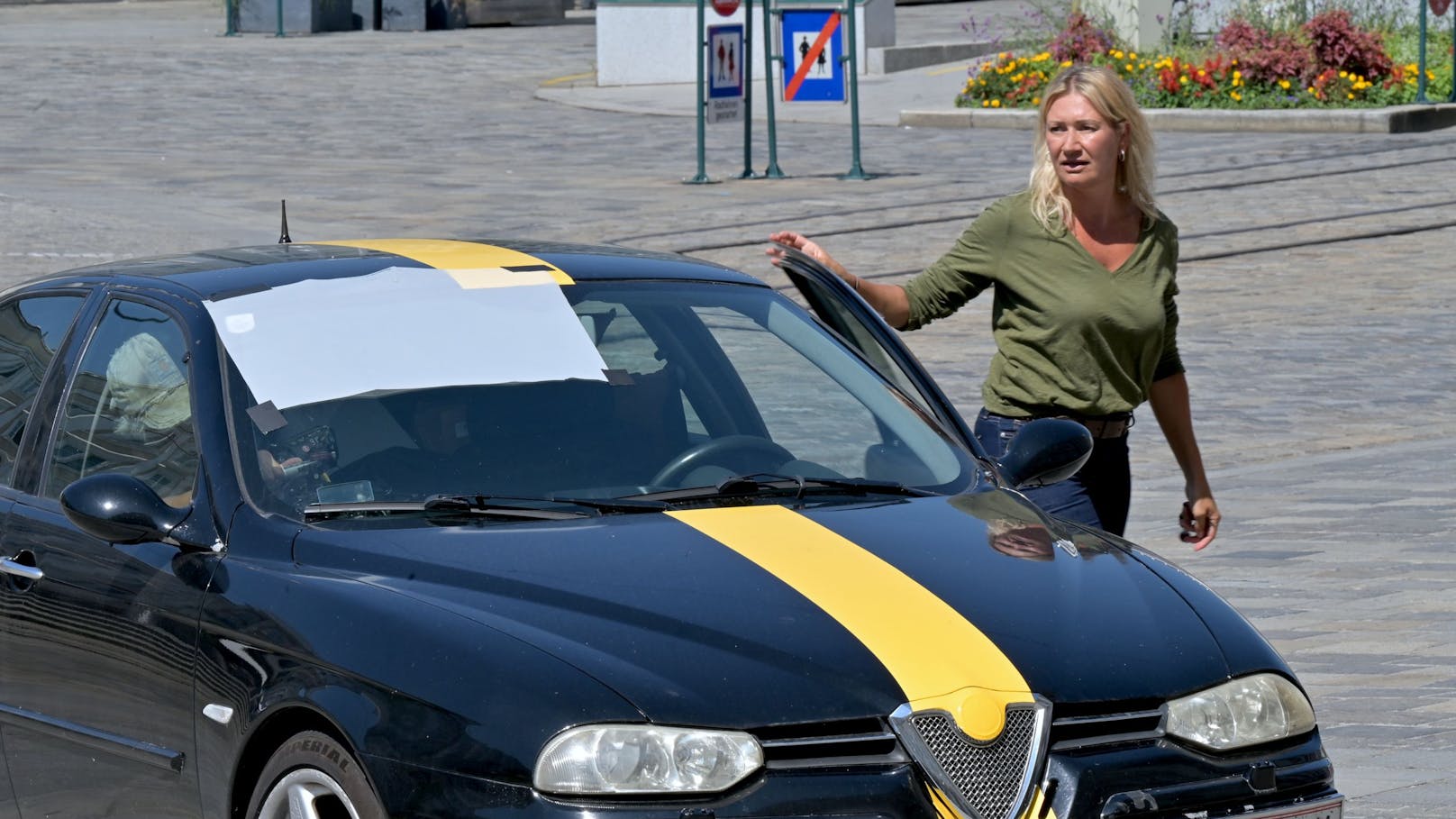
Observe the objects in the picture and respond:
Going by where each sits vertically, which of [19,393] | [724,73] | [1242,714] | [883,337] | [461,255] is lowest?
[1242,714]

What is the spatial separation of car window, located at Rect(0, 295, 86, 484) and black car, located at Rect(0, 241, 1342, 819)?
1cm

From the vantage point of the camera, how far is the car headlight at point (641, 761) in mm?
3459

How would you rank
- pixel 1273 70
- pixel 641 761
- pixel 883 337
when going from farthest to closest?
1. pixel 1273 70
2. pixel 883 337
3. pixel 641 761

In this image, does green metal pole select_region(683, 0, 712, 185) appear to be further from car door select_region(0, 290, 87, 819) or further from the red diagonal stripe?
car door select_region(0, 290, 87, 819)

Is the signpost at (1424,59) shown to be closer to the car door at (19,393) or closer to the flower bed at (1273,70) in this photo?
the flower bed at (1273,70)

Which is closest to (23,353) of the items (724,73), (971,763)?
(971,763)

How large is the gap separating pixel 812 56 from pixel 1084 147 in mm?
17679

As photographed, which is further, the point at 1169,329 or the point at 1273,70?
the point at 1273,70

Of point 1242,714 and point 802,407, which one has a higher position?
point 802,407

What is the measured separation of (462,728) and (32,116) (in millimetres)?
27253

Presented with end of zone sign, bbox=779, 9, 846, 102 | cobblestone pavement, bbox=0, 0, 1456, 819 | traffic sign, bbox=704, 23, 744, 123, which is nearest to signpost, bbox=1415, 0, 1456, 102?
cobblestone pavement, bbox=0, 0, 1456, 819

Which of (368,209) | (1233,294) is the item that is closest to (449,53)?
(368,209)

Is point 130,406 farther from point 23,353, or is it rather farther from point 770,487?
point 770,487

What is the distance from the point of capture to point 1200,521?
5820 mm
